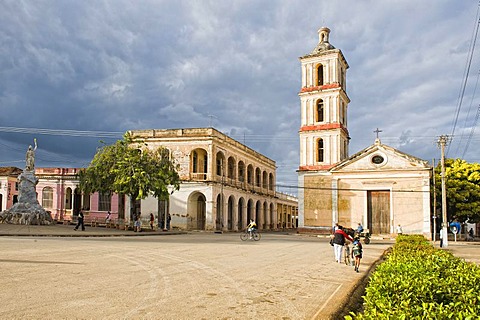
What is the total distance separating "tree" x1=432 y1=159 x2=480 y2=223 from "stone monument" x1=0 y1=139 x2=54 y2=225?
2864 cm

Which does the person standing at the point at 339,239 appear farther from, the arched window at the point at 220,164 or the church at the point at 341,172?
the arched window at the point at 220,164

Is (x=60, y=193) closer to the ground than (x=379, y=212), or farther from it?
farther from it

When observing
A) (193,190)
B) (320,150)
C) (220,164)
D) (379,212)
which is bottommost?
(379,212)

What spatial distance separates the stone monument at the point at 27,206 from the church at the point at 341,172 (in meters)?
19.5

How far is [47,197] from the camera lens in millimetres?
43375

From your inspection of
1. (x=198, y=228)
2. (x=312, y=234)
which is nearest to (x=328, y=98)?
(x=312, y=234)

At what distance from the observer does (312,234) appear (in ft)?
112

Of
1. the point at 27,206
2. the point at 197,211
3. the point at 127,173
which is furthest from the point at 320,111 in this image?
the point at 27,206

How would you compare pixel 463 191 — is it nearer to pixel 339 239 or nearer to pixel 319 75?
pixel 319 75

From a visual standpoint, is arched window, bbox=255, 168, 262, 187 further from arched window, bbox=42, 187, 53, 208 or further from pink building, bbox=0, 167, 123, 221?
arched window, bbox=42, 187, 53, 208

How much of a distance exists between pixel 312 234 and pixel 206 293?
89.7 feet

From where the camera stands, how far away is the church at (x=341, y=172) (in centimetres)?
3170

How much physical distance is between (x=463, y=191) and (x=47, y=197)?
3790 centimetres

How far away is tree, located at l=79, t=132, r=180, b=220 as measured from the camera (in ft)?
93.7
